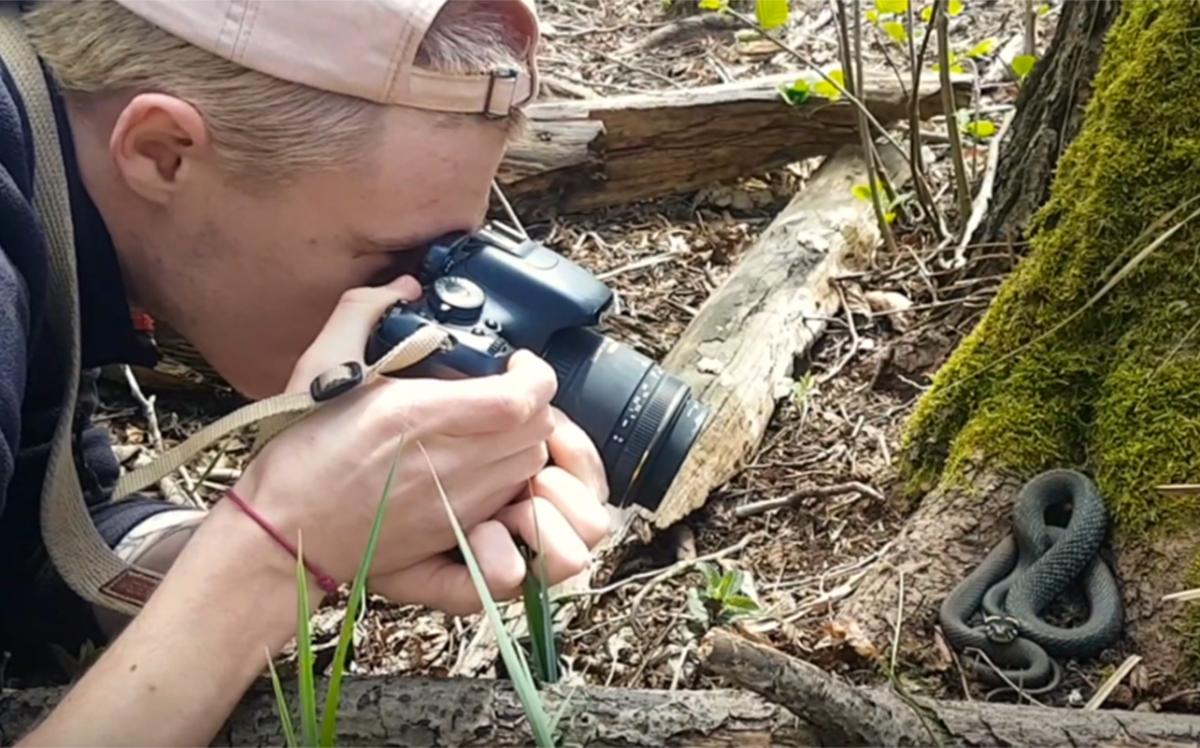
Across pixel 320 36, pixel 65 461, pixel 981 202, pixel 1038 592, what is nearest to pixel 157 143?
pixel 320 36

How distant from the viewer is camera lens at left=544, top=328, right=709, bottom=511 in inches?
61.6

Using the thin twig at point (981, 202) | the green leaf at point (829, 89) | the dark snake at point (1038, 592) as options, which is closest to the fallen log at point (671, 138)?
the green leaf at point (829, 89)

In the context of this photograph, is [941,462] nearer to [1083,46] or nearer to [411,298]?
[1083,46]

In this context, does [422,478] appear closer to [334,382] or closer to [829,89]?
[334,382]

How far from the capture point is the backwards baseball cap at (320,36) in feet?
4.80

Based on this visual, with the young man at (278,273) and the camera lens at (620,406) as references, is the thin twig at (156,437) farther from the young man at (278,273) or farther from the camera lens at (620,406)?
the camera lens at (620,406)

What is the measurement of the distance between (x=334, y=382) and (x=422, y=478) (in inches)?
5.4

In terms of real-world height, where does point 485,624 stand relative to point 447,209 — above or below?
below

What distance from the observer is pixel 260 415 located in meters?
1.31

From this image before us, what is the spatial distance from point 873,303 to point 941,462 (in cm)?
88

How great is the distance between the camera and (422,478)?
1.38m

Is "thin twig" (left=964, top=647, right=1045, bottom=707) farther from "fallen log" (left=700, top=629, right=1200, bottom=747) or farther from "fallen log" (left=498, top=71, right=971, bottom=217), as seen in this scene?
"fallen log" (left=498, top=71, right=971, bottom=217)

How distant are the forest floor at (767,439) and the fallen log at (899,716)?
0.32 meters

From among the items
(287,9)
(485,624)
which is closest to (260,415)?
(287,9)
